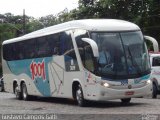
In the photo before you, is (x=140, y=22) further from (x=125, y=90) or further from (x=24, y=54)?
(x=125, y=90)

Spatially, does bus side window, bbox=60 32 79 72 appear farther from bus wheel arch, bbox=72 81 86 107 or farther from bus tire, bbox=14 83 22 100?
bus tire, bbox=14 83 22 100

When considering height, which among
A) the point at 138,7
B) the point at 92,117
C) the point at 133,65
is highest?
the point at 138,7

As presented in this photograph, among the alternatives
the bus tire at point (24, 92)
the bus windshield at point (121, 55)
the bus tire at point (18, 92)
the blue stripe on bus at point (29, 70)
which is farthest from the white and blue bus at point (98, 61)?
the bus tire at point (18, 92)

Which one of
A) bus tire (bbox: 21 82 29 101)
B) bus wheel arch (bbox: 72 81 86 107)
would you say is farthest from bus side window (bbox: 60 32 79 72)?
bus tire (bbox: 21 82 29 101)

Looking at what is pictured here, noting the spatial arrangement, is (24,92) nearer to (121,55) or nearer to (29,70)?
(29,70)

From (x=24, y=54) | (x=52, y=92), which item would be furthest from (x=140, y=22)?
(x=52, y=92)

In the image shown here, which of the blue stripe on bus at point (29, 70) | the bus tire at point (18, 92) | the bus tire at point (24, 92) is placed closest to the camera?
the blue stripe on bus at point (29, 70)

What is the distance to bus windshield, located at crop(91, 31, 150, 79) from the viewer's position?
18.9m

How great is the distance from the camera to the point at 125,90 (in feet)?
62.1

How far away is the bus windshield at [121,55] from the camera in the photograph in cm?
1889

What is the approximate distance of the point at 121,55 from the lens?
19.2 meters

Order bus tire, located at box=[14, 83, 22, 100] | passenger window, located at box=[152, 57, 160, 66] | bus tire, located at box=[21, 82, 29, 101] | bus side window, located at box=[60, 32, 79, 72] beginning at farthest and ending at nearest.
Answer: bus tire, located at box=[14, 83, 22, 100] → bus tire, located at box=[21, 82, 29, 101] → passenger window, located at box=[152, 57, 160, 66] → bus side window, located at box=[60, 32, 79, 72]

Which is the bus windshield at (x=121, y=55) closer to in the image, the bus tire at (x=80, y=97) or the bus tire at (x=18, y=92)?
the bus tire at (x=80, y=97)

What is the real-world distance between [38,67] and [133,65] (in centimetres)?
675
